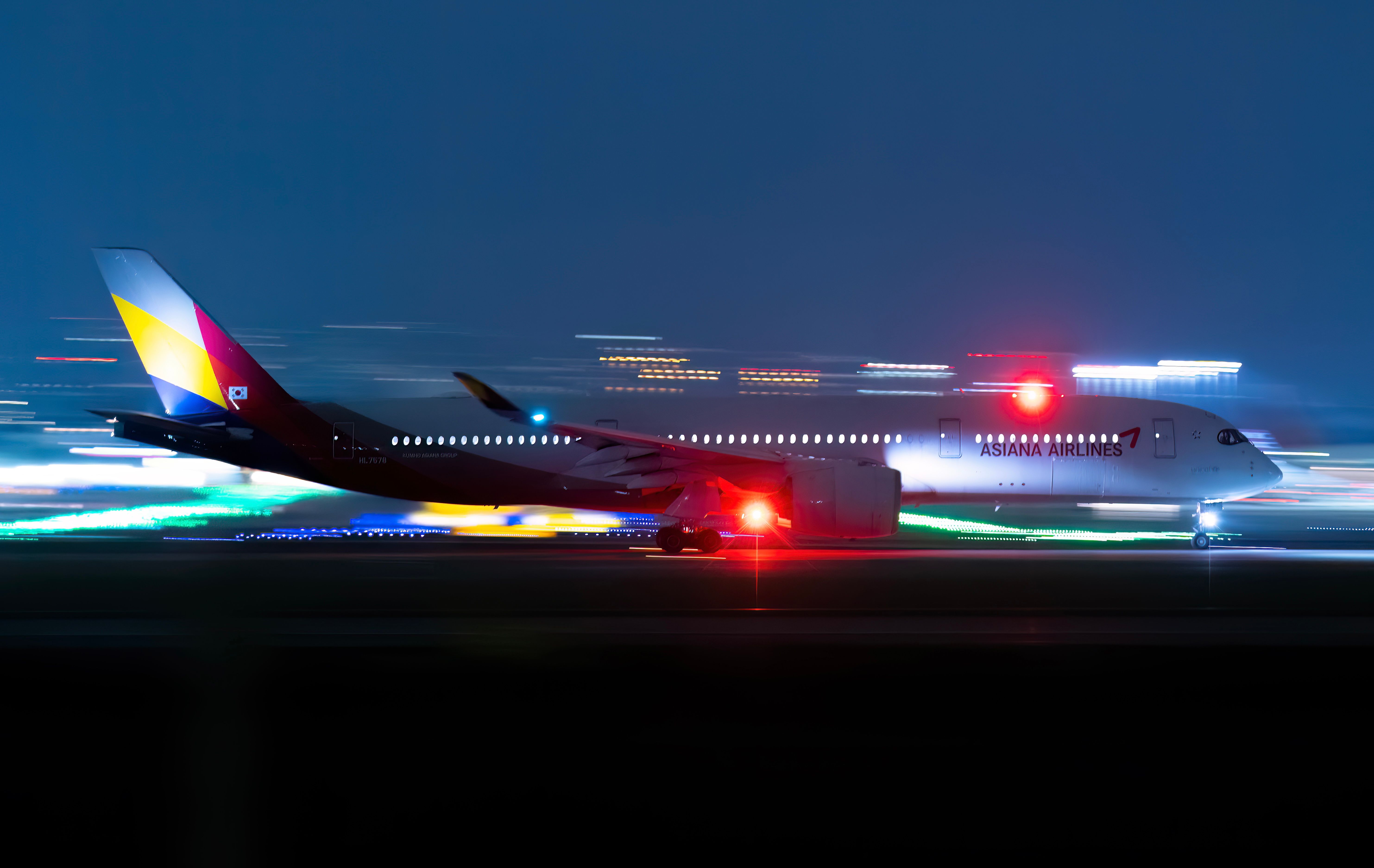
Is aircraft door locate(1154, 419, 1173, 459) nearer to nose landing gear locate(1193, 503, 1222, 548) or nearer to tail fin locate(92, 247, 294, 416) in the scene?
nose landing gear locate(1193, 503, 1222, 548)

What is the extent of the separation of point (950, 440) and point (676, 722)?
17262 millimetres

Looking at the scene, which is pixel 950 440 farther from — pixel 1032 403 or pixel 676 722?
pixel 676 722

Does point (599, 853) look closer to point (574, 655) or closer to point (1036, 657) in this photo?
point (574, 655)

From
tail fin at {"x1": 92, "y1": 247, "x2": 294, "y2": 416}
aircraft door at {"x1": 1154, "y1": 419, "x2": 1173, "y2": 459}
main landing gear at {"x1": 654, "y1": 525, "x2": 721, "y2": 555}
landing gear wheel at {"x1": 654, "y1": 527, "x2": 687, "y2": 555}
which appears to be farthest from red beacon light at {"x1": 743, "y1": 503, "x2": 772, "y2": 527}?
tail fin at {"x1": 92, "y1": 247, "x2": 294, "y2": 416}

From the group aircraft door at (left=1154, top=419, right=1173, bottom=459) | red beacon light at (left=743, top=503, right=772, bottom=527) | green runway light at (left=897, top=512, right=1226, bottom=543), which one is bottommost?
green runway light at (left=897, top=512, right=1226, bottom=543)

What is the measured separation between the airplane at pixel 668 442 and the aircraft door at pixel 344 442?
4 centimetres

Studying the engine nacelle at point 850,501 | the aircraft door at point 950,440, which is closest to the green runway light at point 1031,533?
the engine nacelle at point 850,501

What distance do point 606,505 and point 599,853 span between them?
19.2 m

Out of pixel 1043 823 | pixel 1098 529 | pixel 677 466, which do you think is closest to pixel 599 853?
pixel 1043 823

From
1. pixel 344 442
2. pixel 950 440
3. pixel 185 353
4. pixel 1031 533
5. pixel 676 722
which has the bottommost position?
pixel 676 722

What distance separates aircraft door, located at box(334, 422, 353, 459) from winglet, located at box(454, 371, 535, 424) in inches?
214

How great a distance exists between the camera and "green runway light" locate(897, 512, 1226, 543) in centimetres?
2475

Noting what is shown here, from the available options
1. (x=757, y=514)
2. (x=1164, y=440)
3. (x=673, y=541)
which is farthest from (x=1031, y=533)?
(x=673, y=541)

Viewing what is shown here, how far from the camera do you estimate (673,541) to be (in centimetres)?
2111
